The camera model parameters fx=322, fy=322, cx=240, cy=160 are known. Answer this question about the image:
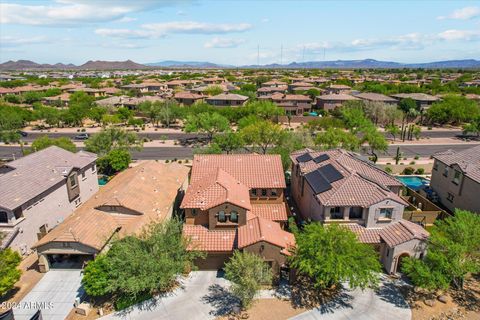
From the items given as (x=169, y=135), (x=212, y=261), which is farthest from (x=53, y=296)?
(x=169, y=135)

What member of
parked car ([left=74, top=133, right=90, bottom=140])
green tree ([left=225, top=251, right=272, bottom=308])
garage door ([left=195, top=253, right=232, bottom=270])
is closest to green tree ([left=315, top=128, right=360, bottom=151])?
garage door ([left=195, top=253, right=232, bottom=270])

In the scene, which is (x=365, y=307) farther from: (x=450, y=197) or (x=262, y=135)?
(x=262, y=135)

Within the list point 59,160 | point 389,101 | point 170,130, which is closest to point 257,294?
point 59,160

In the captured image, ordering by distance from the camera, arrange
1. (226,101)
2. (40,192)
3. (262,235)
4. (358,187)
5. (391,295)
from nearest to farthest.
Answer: (391,295) < (262,235) < (358,187) < (40,192) < (226,101)

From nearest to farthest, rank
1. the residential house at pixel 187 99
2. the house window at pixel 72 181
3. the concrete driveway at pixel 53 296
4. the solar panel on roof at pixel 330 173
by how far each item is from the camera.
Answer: the concrete driveway at pixel 53 296 < the solar panel on roof at pixel 330 173 < the house window at pixel 72 181 < the residential house at pixel 187 99

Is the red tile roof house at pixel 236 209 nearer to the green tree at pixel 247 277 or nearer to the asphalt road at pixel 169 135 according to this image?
the green tree at pixel 247 277

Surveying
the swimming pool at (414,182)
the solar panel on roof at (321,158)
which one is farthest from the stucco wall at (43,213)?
the swimming pool at (414,182)
